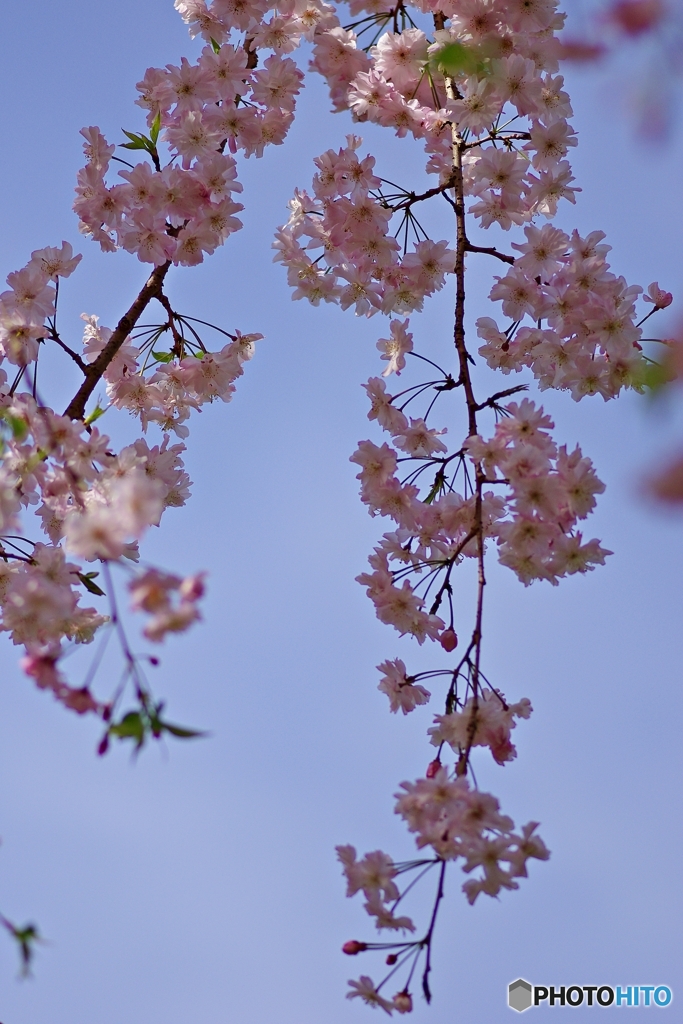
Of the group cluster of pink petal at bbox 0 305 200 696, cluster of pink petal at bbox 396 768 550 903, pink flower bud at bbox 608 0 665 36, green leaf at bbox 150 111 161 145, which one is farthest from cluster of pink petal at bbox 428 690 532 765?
green leaf at bbox 150 111 161 145

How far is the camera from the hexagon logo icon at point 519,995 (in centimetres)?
295

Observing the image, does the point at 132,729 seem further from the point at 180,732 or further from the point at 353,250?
the point at 353,250

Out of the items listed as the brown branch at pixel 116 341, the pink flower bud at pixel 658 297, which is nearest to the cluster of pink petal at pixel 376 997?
the brown branch at pixel 116 341

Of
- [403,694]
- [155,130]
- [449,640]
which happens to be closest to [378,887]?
[403,694]

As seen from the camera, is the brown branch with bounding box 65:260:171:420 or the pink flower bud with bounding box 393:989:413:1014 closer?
the pink flower bud with bounding box 393:989:413:1014

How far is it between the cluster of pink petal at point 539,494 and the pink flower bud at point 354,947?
40.7 inches

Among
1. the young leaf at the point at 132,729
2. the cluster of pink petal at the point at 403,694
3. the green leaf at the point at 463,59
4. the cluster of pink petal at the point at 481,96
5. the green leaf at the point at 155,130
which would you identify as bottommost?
the young leaf at the point at 132,729

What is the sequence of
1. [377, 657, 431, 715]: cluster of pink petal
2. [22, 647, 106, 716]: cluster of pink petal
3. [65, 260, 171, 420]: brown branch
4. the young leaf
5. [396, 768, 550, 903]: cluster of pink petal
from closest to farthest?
the young leaf, [22, 647, 106, 716]: cluster of pink petal, [396, 768, 550, 903]: cluster of pink petal, [65, 260, 171, 420]: brown branch, [377, 657, 431, 715]: cluster of pink petal

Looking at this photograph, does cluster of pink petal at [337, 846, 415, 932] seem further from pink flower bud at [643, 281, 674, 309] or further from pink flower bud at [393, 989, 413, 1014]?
pink flower bud at [643, 281, 674, 309]

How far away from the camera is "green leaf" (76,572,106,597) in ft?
9.05

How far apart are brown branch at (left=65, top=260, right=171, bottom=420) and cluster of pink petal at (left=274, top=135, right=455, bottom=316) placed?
47 centimetres

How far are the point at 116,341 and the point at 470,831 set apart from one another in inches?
61.0

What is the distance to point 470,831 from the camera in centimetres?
203

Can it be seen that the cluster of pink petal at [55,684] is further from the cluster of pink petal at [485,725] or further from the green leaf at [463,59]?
the green leaf at [463,59]
